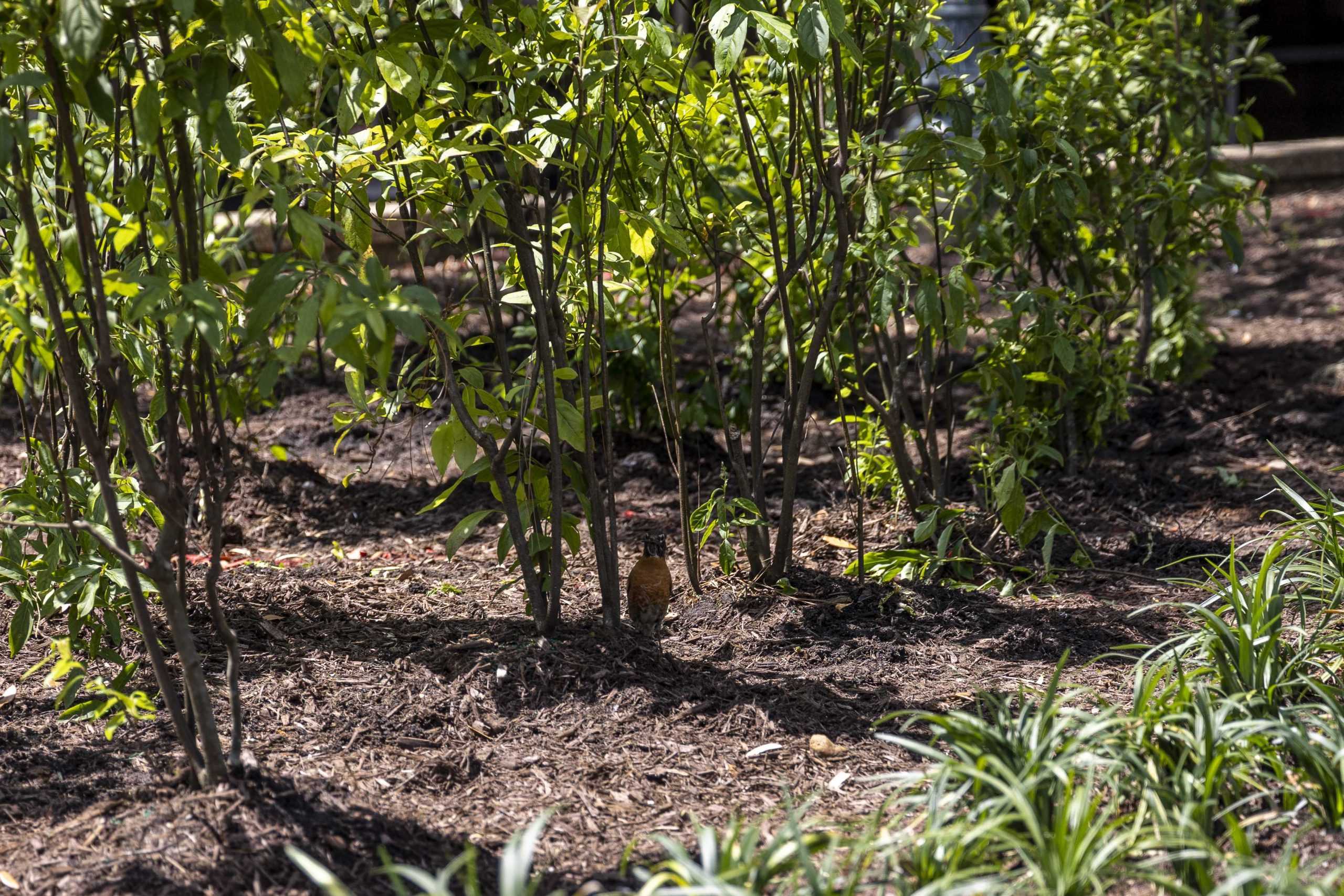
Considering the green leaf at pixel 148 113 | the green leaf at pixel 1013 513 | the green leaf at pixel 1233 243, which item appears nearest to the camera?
the green leaf at pixel 148 113

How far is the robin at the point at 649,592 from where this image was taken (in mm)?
3293

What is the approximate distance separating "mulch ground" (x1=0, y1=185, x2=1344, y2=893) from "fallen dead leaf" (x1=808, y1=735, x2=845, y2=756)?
22 mm

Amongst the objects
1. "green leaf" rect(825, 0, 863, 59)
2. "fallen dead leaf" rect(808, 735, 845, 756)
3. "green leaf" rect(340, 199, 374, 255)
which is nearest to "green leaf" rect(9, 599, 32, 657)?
"green leaf" rect(340, 199, 374, 255)

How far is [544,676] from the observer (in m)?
3.01

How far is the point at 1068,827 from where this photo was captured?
2.02m

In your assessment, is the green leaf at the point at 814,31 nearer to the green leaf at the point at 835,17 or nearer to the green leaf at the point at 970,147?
the green leaf at the point at 835,17

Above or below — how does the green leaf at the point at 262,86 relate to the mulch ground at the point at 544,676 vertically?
above

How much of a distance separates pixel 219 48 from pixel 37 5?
361 millimetres

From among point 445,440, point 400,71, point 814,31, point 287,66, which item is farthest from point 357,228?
point 814,31

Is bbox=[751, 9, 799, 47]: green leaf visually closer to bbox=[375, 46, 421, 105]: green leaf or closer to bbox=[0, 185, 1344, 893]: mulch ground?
bbox=[375, 46, 421, 105]: green leaf

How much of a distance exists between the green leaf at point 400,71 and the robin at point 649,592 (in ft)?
4.54

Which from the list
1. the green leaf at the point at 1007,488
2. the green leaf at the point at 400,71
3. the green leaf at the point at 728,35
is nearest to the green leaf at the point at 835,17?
the green leaf at the point at 728,35

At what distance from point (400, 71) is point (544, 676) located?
4.82ft

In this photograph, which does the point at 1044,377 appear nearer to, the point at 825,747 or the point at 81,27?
the point at 825,747
